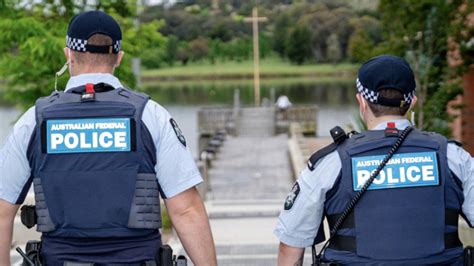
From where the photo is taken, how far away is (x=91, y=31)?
4262 mm

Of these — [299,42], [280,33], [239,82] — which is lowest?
[239,82]

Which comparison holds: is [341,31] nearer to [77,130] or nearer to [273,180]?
[273,180]

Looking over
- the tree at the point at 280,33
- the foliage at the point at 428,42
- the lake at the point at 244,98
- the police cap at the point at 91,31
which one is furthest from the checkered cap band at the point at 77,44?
the tree at the point at 280,33

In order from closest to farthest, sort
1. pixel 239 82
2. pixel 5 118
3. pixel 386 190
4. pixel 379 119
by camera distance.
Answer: pixel 386 190 → pixel 379 119 → pixel 5 118 → pixel 239 82

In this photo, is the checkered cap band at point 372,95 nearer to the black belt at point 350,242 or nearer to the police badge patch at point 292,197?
the police badge patch at point 292,197

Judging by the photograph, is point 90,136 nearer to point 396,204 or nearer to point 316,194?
point 316,194

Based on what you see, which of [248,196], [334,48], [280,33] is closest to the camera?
[248,196]

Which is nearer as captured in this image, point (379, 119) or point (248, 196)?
point (379, 119)

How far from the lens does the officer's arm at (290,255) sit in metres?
4.29

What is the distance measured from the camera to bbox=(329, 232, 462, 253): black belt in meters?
4.12

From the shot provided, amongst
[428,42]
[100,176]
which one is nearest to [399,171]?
[100,176]

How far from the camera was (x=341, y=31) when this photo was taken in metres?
95.4

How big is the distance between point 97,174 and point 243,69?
4270 inches

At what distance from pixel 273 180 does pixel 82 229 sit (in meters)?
23.3
